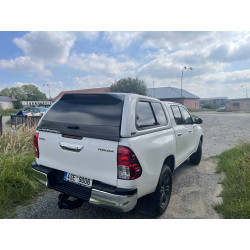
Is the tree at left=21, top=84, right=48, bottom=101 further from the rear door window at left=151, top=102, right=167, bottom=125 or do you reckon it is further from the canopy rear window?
the rear door window at left=151, top=102, right=167, bottom=125

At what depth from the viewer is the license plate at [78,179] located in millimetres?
2286

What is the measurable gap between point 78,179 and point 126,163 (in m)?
0.80

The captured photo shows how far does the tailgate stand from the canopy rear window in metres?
0.10

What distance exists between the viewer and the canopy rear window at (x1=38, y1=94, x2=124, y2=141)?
2162 millimetres

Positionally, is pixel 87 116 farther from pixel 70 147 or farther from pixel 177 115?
pixel 177 115

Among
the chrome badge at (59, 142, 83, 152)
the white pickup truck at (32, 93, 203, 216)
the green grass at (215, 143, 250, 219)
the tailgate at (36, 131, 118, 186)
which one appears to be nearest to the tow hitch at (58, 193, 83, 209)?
the white pickup truck at (32, 93, 203, 216)

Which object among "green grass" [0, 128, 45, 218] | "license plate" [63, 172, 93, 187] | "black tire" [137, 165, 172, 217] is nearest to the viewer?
"license plate" [63, 172, 93, 187]

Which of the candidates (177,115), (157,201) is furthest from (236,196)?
(177,115)

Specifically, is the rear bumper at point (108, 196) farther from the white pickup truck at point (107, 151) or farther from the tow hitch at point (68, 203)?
the tow hitch at point (68, 203)

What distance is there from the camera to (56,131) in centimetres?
250

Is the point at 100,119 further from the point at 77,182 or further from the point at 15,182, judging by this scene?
the point at 15,182

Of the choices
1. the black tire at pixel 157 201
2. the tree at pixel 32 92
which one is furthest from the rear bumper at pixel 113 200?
the tree at pixel 32 92

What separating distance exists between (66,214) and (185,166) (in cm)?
358

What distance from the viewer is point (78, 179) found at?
238cm
